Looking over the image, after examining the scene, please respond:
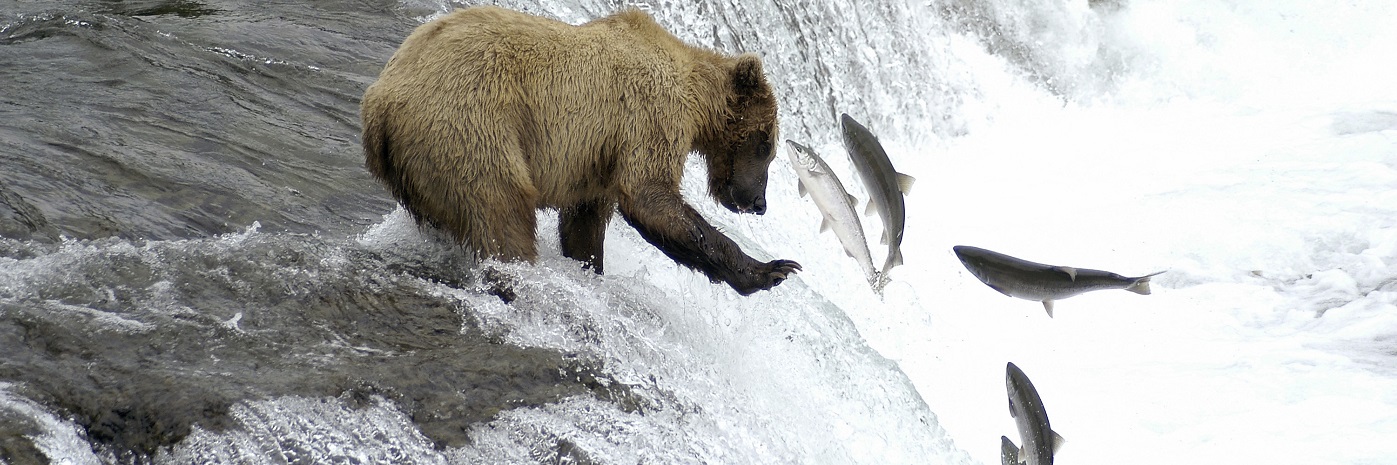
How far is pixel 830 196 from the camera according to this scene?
542 centimetres

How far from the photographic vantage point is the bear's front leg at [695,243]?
4.25 meters

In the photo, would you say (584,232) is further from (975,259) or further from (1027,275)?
(1027,275)

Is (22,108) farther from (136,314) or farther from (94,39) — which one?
(136,314)

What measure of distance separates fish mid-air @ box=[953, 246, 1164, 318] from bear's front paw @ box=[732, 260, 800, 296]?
1.41 meters

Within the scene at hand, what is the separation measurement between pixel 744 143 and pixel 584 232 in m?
0.79

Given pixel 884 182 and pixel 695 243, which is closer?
pixel 695 243

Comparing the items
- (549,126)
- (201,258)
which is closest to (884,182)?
(549,126)

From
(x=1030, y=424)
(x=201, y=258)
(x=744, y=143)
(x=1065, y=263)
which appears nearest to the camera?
(x=201, y=258)

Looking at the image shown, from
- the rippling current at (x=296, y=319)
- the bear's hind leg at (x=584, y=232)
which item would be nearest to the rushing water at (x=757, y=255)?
the rippling current at (x=296, y=319)

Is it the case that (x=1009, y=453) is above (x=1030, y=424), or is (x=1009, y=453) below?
below

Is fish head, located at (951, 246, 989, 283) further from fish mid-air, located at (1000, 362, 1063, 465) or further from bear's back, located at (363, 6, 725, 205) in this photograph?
bear's back, located at (363, 6, 725, 205)

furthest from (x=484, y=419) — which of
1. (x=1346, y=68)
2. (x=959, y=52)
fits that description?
(x=1346, y=68)

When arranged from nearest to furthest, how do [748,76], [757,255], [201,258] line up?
[201,258]
[748,76]
[757,255]

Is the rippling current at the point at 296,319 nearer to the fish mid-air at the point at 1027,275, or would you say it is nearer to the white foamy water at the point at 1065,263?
the white foamy water at the point at 1065,263
